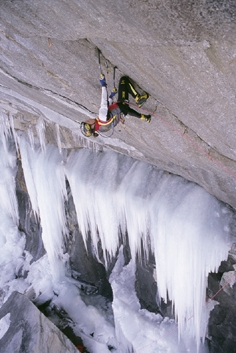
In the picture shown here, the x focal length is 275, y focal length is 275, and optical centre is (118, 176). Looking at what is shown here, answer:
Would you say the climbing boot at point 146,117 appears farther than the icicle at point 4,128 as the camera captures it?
No

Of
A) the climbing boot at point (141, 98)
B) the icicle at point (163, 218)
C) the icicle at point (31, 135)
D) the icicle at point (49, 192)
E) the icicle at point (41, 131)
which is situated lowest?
the icicle at point (49, 192)

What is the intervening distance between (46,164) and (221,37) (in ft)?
18.4

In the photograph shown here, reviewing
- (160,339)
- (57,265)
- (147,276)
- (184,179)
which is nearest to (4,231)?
(57,265)

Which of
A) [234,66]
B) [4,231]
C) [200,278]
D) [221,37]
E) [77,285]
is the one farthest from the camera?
[4,231]

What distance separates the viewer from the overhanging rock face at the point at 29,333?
538 cm

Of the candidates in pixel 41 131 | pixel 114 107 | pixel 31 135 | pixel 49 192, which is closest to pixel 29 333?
pixel 49 192

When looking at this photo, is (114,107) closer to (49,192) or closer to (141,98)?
(141,98)

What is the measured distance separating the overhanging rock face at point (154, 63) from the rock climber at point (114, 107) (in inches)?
3.5

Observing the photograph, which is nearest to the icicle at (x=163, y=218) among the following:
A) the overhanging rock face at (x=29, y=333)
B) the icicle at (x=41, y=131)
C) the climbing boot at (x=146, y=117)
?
the icicle at (x=41, y=131)

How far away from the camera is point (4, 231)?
30.1ft

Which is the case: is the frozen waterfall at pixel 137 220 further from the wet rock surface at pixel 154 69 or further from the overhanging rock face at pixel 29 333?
the overhanging rock face at pixel 29 333

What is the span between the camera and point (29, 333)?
18.3ft

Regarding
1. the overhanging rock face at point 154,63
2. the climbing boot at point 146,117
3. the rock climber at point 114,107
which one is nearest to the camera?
the overhanging rock face at point 154,63

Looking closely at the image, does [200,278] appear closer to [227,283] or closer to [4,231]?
[227,283]
